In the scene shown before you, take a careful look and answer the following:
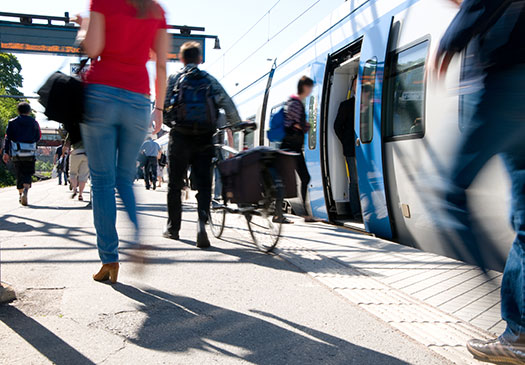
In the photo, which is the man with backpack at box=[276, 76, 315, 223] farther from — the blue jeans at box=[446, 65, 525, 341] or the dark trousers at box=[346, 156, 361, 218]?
the blue jeans at box=[446, 65, 525, 341]

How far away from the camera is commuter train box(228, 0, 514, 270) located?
12.3ft

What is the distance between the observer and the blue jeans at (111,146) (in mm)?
2740

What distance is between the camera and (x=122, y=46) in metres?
2.75

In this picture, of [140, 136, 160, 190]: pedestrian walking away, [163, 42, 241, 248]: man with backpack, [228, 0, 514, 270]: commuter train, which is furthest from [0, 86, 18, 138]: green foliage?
[163, 42, 241, 248]: man with backpack

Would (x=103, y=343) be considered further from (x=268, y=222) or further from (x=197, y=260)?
(x=268, y=222)

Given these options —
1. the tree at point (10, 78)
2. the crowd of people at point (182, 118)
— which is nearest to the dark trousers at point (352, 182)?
the crowd of people at point (182, 118)

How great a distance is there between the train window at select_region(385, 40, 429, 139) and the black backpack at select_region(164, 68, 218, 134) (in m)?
1.94

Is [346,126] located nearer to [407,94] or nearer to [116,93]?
[407,94]

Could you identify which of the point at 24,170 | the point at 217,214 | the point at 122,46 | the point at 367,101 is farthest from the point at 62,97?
the point at 24,170

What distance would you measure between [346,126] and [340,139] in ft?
0.67

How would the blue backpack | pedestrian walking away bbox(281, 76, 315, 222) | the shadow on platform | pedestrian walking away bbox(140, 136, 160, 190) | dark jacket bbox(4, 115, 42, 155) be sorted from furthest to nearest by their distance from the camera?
pedestrian walking away bbox(140, 136, 160, 190) < dark jacket bbox(4, 115, 42, 155) < the blue backpack < pedestrian walking away bbox(281, 76, 315, 222) < the shadow on platform

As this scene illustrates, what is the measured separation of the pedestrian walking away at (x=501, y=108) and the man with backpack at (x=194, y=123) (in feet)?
8.85

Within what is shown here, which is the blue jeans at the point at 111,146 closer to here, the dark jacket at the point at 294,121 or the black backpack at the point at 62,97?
the black backpack at the point at 62,97

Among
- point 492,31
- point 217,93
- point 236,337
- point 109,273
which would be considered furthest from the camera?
point 217,93
